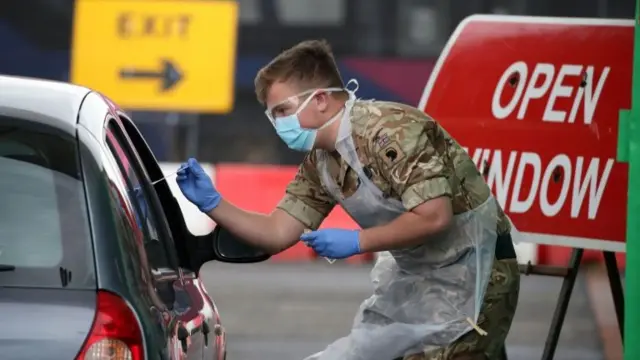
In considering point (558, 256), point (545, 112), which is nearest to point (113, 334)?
point (545, 112)

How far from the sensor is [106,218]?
3568 millimetres

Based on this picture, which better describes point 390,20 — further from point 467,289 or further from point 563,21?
point 467,289

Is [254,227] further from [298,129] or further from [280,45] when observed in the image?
[280,45]

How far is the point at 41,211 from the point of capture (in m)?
3.64

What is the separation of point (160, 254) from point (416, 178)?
2.39 feet

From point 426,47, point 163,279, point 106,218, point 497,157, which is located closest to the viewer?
point 106,218

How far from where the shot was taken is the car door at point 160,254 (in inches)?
154

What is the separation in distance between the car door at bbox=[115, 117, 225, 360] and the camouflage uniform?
1.09 ft

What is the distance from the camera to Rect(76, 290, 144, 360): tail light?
3363 mm

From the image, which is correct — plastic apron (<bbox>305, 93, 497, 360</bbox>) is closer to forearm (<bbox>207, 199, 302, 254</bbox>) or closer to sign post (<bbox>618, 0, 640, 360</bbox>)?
forearm (<bbox>207, 199, 302, 254</bbox>)

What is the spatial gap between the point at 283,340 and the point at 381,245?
693 cm

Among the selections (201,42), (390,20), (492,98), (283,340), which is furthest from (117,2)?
(492,98)

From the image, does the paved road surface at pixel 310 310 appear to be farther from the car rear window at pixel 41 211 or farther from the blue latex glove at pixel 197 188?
the car rear window at pixel 41 211

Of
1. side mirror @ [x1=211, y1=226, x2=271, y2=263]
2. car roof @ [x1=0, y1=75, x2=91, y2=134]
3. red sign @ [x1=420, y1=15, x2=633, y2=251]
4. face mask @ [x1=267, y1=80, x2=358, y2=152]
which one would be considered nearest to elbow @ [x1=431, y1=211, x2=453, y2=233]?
face mask @ [x1=267, y1=80, x2=358, y2=152]
